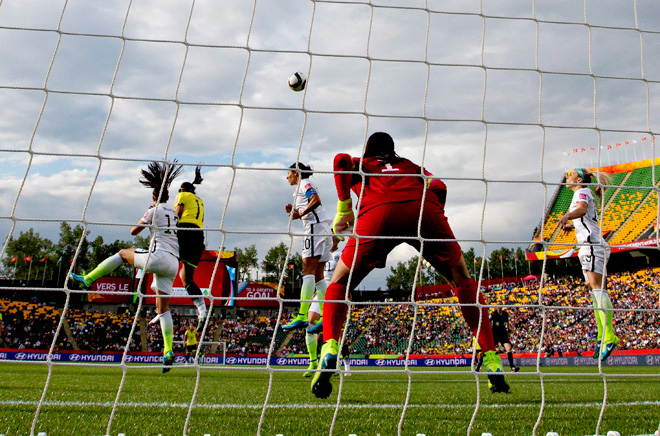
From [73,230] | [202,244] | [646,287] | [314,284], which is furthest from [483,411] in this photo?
[73,230]

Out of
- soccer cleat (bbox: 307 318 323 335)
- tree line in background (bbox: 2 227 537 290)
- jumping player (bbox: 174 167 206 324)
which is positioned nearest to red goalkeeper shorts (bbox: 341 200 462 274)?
soccer cleat (bbox: 307 318 323 335)

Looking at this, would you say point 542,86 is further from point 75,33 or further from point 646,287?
point 646,287

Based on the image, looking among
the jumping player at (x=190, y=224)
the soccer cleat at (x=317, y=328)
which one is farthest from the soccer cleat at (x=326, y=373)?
the jumping player at (x=190, y=224)

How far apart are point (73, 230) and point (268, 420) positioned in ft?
152

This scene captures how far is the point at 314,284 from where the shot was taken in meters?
6.09

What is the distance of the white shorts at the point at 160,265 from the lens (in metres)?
5.49

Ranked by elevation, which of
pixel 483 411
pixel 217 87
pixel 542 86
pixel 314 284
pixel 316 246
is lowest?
pixel 483 411

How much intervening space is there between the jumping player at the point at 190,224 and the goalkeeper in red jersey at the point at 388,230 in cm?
356

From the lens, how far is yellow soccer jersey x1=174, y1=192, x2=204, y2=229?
652 cm

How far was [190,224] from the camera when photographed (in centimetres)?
677

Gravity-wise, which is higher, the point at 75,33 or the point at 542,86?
the point at 542,86

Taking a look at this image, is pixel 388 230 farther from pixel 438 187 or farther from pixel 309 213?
pixel 309 213

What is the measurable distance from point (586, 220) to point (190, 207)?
180 inches

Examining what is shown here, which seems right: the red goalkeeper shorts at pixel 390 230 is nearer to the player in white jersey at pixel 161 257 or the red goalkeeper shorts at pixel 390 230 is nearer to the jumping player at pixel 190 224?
the player in white jersey at pixel 161 257
